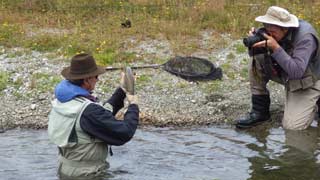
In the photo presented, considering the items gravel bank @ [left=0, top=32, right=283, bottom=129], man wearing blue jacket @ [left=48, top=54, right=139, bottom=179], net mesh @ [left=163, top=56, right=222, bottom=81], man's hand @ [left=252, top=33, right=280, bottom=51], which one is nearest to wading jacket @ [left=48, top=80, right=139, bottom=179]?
man wearing blue jacket @ [left=48, top=54, right=139, bottom=179]

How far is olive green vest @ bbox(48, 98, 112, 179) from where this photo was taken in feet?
17.6

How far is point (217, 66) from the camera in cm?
1024

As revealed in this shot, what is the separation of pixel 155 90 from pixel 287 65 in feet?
9.13

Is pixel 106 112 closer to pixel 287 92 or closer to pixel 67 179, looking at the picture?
pixel 67 179

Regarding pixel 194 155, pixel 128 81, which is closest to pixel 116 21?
pixel 194 155

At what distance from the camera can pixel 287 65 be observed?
703cm

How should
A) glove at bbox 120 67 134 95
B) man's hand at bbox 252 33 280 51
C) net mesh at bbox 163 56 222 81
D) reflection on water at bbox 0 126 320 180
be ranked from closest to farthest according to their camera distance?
glove at bbox 120 67 134 95 < reflection on water at bbox 0 126 320 180 < man's hand at bbox 252 33 280 51 < net mesh at bbox 163 56 222 81

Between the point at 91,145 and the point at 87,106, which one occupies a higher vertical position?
the point at 87,106

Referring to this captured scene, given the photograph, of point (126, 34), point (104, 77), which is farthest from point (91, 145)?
point (126, 34)

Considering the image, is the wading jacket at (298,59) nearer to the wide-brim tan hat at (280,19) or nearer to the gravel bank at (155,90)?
the wide-brim tan hat at (280,19)

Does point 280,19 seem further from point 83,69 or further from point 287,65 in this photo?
point 83,69

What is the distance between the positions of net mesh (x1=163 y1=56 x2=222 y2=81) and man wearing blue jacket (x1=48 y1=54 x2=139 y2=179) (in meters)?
4.12

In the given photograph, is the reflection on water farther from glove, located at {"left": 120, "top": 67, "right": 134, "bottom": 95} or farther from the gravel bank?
glove, located at {"left": 120, "top": 67, "right": 134, "bottom": 95}

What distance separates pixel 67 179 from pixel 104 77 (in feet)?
13.8
